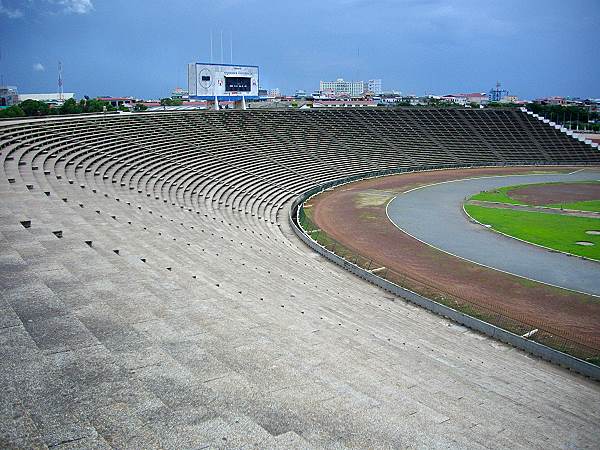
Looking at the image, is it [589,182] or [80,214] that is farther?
[589,182]

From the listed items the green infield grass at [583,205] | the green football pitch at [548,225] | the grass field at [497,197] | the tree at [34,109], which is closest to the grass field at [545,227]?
the green football pitch at [548,225]

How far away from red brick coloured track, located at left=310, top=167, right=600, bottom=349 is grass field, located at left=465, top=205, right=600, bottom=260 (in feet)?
28.5

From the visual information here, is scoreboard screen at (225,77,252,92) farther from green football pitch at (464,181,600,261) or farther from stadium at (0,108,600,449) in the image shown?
green football pitch at (464,181,600,261)

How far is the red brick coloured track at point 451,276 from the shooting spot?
1003 inches

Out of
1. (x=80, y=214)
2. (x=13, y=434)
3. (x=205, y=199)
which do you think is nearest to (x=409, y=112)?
(x=205, y=199)

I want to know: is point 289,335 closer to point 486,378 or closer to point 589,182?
point 486,378

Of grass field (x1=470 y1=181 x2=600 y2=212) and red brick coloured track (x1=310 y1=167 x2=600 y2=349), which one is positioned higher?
grass field (x1=470 y1=181 x2=600 y2=212)

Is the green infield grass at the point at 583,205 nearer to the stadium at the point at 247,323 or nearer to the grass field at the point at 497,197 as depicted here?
the grass field at the point at 497,197

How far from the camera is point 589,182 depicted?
71250 mm

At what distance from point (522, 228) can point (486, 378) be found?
31.7 meters

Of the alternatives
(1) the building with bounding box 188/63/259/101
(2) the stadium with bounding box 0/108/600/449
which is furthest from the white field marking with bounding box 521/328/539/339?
(1) the building with bounding box 188/63/259/101

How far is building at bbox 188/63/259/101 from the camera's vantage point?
264 feet

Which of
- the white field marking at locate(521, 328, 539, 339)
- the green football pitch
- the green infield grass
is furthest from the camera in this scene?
the green infield grass

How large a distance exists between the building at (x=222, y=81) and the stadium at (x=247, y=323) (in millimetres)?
33861
